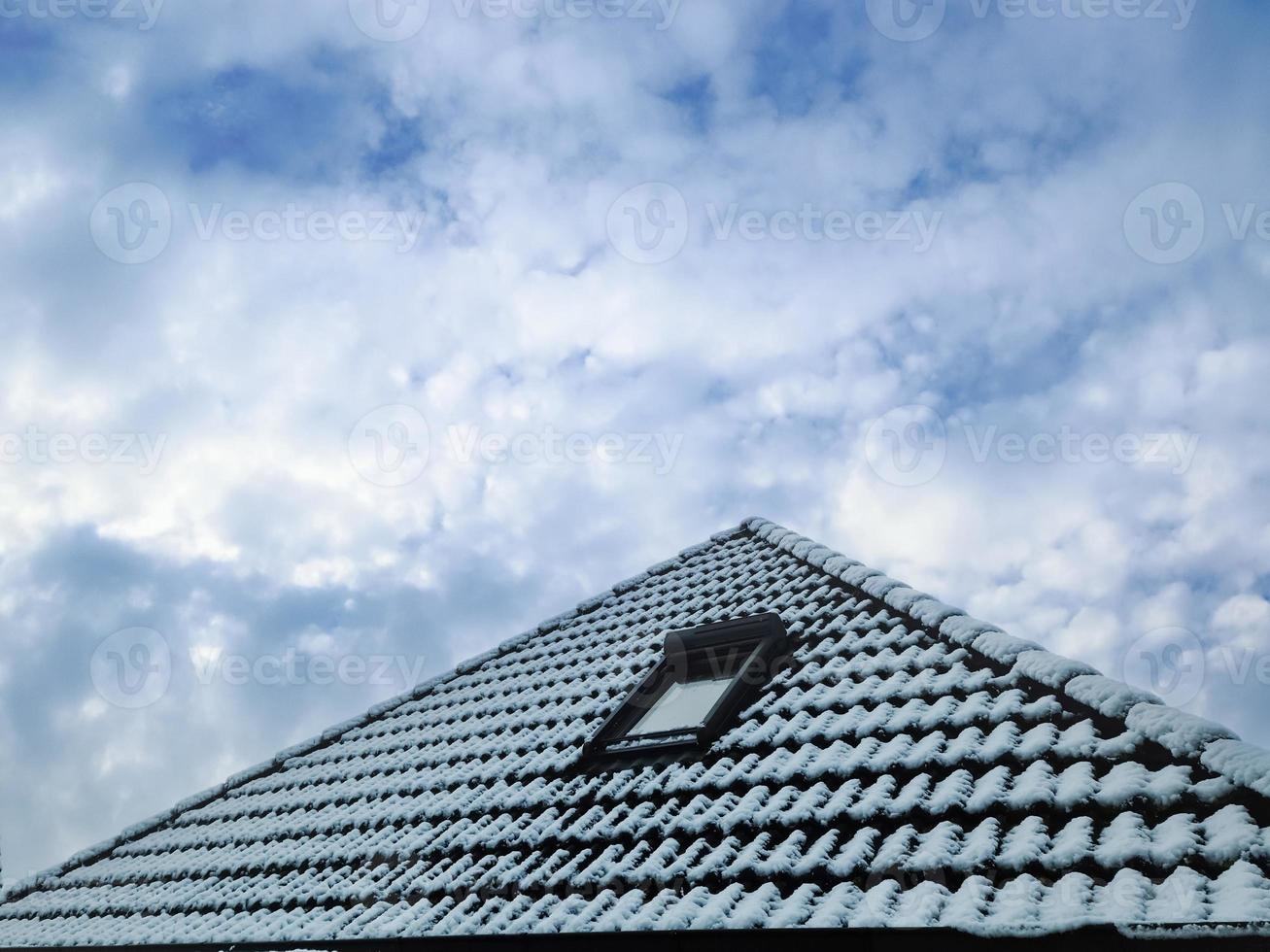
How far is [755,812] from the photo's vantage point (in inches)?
148

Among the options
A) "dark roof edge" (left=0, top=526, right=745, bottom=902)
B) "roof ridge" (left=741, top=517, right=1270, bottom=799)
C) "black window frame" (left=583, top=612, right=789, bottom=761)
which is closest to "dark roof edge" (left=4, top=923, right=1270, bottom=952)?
"roof ridge" (left=741, top=517, right=1270, bottom=799)

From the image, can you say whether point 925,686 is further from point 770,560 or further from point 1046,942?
point 770,560

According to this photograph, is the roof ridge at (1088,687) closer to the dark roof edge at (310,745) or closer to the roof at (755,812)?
the roof at (755,812)

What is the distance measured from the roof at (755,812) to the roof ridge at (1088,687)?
0.5 inches

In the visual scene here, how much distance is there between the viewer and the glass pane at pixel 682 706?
487cm

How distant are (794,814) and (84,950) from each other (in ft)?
14.4

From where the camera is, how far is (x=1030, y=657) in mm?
4055

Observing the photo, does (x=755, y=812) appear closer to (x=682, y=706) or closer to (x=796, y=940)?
(x=796, y=940)

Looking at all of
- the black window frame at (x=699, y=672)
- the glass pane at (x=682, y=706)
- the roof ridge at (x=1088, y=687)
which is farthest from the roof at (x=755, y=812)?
the glass pane at (x=682, y=706)

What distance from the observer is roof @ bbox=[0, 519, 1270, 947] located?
110 inches

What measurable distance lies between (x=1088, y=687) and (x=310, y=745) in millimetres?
5863

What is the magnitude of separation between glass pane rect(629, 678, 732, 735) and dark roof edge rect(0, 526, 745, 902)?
260 cm

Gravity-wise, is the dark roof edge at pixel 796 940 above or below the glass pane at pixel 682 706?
below

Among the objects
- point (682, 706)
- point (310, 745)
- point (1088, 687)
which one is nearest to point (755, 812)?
point (682, 706)
